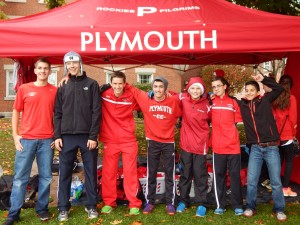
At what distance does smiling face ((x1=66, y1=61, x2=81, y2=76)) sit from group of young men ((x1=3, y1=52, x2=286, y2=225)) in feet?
0.04

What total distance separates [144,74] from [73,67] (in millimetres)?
16066

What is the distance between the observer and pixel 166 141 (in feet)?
16.1

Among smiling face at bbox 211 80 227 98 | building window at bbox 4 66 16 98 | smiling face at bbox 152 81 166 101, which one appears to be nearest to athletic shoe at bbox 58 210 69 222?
smiling face at bbox 152 81 166 101

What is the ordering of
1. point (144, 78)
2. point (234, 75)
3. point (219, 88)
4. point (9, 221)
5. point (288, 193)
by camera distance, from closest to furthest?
1. point (9, 221)
2. point (219, 88)
3. point (288, 193)
4. point (144, 78)
5. point (234, 75)

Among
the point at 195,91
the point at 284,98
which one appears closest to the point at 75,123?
the point at 195,91

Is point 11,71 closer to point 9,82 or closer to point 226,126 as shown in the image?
point 9,82

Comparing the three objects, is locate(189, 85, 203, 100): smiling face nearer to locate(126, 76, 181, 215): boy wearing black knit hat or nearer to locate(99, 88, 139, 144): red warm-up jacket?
locate(126, 76, 181, 215): boy wearing black knit hat

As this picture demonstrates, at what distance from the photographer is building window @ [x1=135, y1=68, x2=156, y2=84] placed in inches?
795

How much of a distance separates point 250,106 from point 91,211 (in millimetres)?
2480

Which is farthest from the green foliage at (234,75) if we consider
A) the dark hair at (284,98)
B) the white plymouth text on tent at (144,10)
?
the white plymouth text on tent at (144,10)

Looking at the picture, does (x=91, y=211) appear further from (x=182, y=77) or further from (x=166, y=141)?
(x=182, y=77)

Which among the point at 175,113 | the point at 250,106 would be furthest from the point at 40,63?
the point at 250,106

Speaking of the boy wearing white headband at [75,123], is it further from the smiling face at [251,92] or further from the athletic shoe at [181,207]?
the smiling face at [251,92]

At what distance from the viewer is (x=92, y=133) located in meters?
4.47
